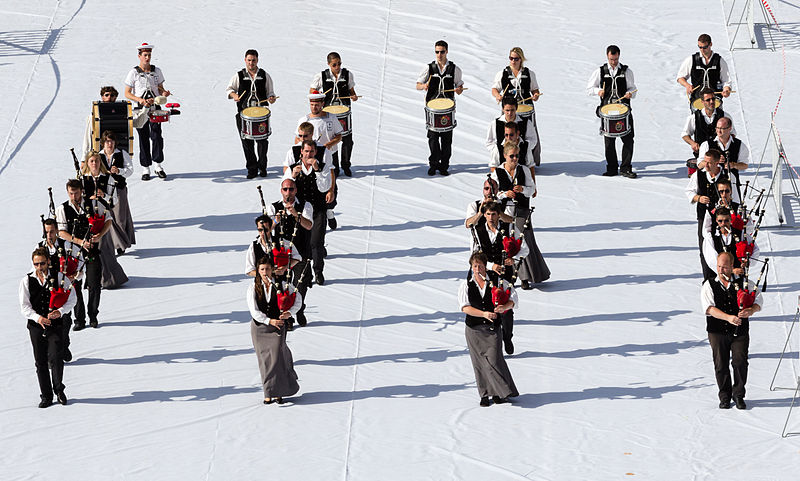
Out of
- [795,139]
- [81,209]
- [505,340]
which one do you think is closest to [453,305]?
[505,340]

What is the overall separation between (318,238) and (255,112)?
3.15m

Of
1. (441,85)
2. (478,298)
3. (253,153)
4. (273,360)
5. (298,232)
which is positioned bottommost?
(273,360)

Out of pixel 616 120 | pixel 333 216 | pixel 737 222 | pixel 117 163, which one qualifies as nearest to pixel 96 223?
pixel 117 163

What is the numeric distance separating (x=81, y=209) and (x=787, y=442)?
286 inches

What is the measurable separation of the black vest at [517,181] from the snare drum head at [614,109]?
9.94ft

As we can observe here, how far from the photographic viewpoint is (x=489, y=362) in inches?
513

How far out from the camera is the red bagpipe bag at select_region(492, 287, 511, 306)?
12930mm

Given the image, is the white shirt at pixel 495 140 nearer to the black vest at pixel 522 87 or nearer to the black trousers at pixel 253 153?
the black vest at pixel 522 87

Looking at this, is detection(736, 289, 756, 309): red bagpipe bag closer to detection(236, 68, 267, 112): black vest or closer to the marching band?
the marching band

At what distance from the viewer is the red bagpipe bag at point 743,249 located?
44.9ft

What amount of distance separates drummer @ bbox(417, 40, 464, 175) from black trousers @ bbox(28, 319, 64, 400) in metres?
6.64

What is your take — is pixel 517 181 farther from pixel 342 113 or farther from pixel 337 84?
pixel 337 84

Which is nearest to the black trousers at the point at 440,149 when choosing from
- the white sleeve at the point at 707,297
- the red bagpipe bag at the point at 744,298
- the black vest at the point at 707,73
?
the black vest at the point at 707,73

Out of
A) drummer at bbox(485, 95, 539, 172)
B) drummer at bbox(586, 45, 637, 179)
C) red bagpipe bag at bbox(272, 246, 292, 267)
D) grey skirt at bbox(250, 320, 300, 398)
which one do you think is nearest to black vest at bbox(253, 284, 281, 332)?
grey skirt at bbox(250, 320, 300, 398)
